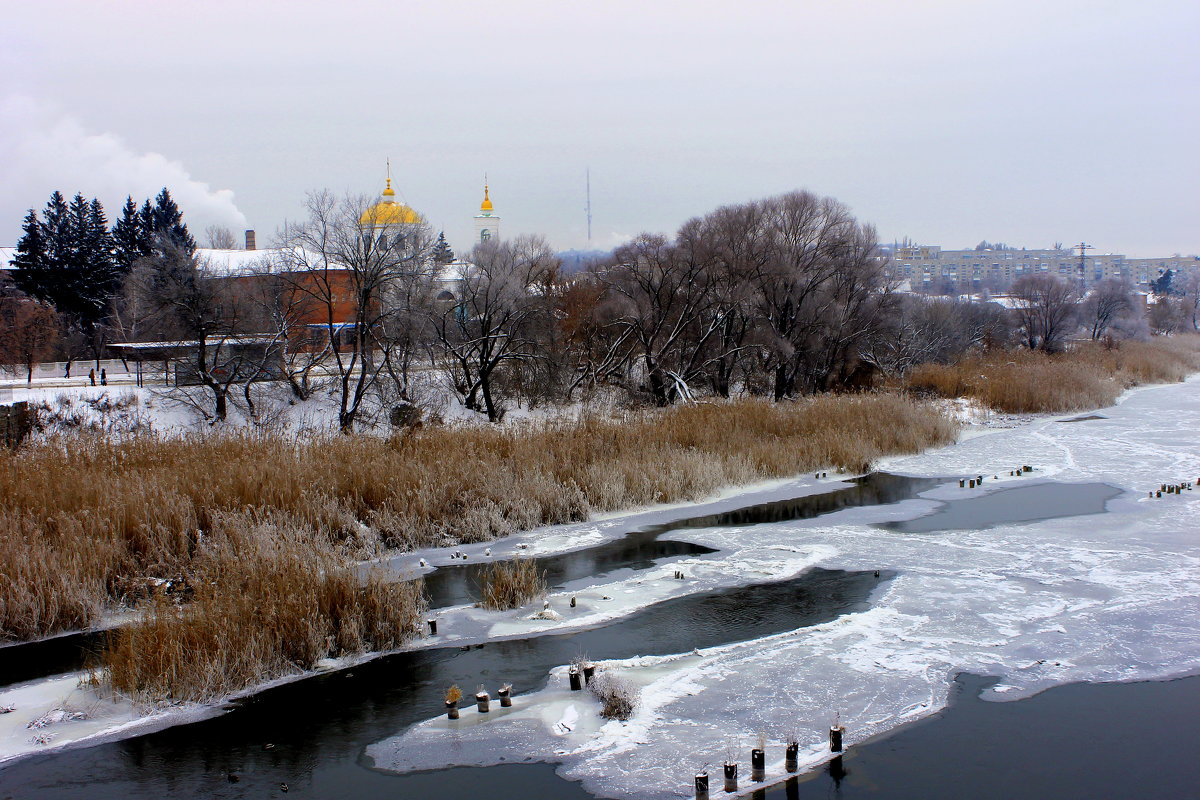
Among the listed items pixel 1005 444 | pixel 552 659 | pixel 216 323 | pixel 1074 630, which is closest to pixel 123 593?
pixel 552 659

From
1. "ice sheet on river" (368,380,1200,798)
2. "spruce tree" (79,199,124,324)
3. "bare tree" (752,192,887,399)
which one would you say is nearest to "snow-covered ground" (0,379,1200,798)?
"ice sheet on river" (368,380,1200,798)

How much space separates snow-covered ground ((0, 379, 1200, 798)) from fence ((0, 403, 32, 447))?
35.7 feet

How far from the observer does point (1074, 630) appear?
8.02 meters

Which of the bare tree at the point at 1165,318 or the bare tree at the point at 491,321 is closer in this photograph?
the bare tree at the point at 491,321

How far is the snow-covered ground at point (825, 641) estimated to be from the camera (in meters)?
6.07

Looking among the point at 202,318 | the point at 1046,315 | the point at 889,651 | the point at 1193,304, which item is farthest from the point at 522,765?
the point at 1193,304

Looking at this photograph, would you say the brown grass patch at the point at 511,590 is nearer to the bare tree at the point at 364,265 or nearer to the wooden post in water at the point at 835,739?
the wooden post in water at the point at 835,739

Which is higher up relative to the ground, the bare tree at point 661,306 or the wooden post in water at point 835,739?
the bare tree at point 661,306

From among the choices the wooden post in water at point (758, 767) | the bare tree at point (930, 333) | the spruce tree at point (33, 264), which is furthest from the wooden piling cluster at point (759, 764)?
the spruce tree at point (33, 264)

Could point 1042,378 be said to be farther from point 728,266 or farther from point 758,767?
point 758,767

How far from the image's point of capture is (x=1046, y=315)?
4509cm

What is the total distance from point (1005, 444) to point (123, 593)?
18.4m

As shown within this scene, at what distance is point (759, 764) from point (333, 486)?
822 cm

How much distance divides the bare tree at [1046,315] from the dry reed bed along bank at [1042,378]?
19.9 feet
